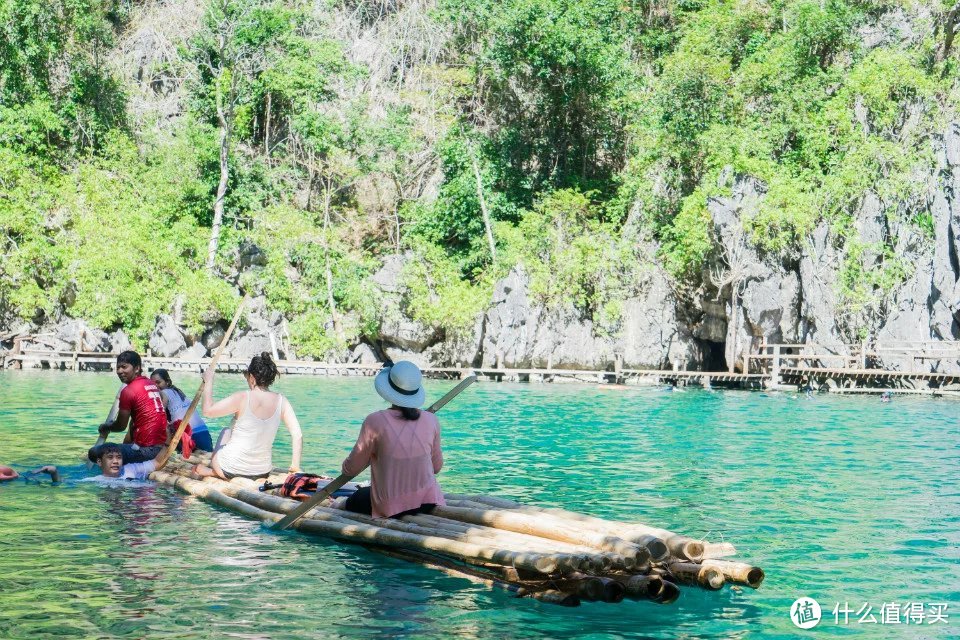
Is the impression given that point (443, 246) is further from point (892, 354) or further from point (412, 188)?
point (892, 354)

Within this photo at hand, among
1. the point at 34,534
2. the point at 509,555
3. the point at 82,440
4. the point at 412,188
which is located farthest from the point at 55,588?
the point at 412,188

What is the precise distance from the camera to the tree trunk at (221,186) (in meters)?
44.1

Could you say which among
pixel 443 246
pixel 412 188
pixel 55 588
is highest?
pixel 412 188

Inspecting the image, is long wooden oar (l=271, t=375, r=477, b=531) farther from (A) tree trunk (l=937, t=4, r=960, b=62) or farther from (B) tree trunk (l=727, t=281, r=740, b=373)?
(A) tree trunk (l=937, t=4, r=960, b=62)

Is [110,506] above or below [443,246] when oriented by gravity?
below

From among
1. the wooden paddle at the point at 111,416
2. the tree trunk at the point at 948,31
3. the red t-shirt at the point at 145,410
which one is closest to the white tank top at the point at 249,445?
the red t-shirt at the point at 145,410

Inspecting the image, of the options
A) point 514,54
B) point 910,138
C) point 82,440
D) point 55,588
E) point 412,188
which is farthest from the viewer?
point 412,188

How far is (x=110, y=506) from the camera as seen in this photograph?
991 centimetres

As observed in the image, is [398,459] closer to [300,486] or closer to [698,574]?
[300,486]

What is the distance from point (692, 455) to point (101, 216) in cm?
3323

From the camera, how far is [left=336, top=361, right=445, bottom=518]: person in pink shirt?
7594mm

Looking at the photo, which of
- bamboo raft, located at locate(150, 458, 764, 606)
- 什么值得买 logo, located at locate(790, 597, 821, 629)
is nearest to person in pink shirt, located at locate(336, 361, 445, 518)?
bamboo raft, located at locate(150, 458, 764, 606)

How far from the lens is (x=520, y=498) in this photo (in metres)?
11.2

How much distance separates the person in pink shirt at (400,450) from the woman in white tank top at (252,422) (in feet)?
5.79
